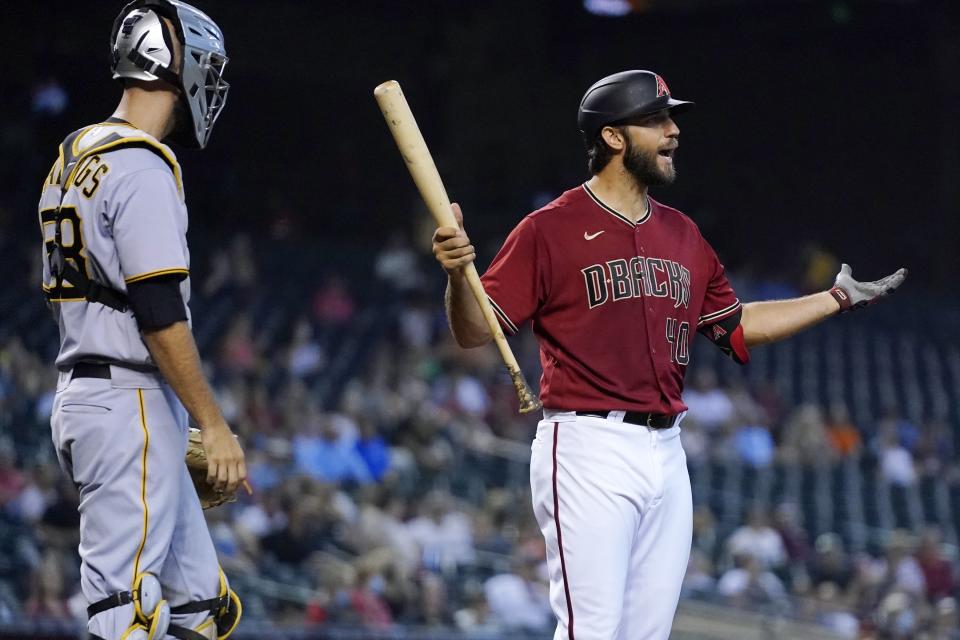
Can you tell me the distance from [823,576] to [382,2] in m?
12.2

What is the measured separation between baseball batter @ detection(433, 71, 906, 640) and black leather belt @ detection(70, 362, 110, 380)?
0.79 metres

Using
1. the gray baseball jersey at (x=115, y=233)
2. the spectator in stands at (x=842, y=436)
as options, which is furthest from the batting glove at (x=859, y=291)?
the spectator in stands at (x=842, y=436)

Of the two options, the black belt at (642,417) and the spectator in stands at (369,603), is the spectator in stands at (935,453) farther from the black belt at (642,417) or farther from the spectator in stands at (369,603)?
the black belt at (642,417)

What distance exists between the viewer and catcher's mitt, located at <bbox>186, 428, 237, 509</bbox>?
299cm

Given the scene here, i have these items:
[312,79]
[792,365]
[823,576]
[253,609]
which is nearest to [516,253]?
[253,609]

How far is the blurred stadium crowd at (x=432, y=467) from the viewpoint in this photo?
814 centimetres

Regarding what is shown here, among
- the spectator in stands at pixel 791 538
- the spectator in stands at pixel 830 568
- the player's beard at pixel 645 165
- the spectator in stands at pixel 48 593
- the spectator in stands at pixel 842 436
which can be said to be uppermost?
the player's beard at pixel 645 165

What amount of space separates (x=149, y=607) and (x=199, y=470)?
43 centimetres

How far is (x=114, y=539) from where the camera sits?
2646 mm

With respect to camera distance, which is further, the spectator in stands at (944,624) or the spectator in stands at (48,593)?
the spectator in stands at (944,624)

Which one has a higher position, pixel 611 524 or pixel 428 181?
pixel 428 181

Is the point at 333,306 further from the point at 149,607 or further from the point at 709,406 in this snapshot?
the point at 149,607

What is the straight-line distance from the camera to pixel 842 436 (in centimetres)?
1388

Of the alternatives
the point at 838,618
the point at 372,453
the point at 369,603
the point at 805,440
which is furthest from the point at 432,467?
the point at 805,440
